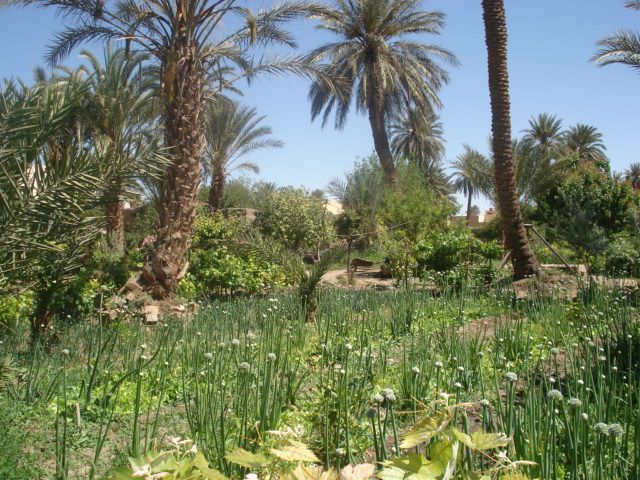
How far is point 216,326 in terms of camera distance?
4.80 meters

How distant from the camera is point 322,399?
8.46 feet

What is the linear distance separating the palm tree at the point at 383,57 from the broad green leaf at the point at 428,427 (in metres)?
20.4

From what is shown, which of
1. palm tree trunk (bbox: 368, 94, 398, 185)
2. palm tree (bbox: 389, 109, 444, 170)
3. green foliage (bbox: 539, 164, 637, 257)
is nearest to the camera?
green foliage (bbox: 539, 164, 637, 257)

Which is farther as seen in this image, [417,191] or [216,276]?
[417,191]

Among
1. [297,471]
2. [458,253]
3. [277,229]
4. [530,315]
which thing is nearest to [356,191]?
[277,229]

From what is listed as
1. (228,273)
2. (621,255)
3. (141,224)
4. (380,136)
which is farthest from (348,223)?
(621,255)

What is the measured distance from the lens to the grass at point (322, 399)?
6.26 feet

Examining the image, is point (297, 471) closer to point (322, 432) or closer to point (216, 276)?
point (322, 432)

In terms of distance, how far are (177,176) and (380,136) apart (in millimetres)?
15186

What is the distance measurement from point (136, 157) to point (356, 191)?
2331cm

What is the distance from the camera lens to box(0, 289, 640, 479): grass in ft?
6.26

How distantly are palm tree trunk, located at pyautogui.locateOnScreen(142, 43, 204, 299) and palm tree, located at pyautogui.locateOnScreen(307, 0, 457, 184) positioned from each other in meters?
13.0

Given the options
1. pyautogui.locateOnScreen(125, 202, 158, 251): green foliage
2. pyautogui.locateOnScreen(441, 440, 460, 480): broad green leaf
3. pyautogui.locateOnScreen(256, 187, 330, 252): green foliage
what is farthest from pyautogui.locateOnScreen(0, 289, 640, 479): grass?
pyautogui.locateOnScreen(125, 202, 158, 251): green foliage

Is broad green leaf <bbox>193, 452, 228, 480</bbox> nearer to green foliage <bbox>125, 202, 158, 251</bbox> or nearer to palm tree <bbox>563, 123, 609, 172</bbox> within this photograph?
green foliage <bbox>125, 202, 158, 251</bbox>
